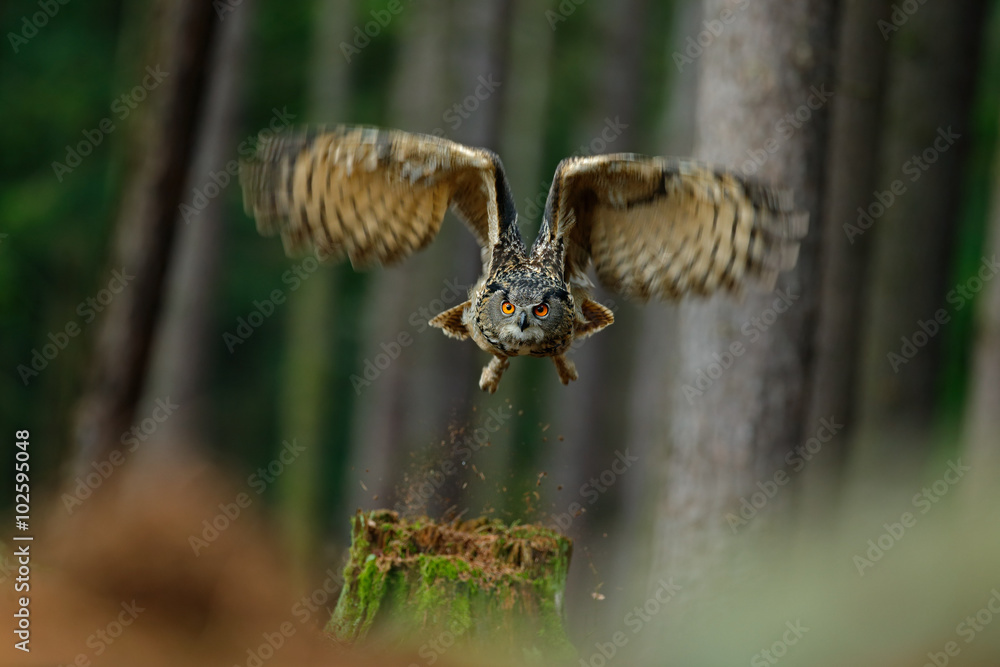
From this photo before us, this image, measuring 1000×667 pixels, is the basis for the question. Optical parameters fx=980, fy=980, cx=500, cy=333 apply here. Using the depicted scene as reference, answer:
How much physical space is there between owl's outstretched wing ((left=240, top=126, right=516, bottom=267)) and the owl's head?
17.1 inches

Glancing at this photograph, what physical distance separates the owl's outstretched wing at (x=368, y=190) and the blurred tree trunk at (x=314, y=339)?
10.5 metres

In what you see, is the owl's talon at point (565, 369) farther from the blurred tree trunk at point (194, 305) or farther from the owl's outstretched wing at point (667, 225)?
the blurred tree trunk at point (194, 305)

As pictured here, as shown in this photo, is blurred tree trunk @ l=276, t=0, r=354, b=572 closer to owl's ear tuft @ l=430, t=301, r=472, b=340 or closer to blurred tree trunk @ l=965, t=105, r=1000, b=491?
blurred tree trunk @ l=965, t=105, r=1000, b=491

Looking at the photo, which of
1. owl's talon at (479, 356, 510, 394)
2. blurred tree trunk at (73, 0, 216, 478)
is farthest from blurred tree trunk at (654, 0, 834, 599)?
blurred tree trunk at (73, 0, 216, 478)

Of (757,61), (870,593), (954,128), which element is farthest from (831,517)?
(870,593)

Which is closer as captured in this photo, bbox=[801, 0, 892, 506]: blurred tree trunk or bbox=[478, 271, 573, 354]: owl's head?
bbox=[478, 271, 573, 354]: owl's head

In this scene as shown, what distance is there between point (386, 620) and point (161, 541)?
1461 millimetres

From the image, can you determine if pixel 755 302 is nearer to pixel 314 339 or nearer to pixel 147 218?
pixel 147 218

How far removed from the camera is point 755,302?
6867mm

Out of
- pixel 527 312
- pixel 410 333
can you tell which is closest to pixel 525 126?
pixel 410 333

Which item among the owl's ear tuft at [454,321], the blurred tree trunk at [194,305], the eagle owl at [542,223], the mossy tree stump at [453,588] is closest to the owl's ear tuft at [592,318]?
the eagle owl at [542,223]

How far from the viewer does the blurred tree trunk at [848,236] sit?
8.68 m

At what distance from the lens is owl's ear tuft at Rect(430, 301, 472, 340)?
4.96 meters

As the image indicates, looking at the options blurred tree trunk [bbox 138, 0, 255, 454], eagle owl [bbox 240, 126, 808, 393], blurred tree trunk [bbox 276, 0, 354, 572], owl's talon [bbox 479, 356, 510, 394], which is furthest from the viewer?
blurred tree trunk [bbox 276, 0, 354, 572]
